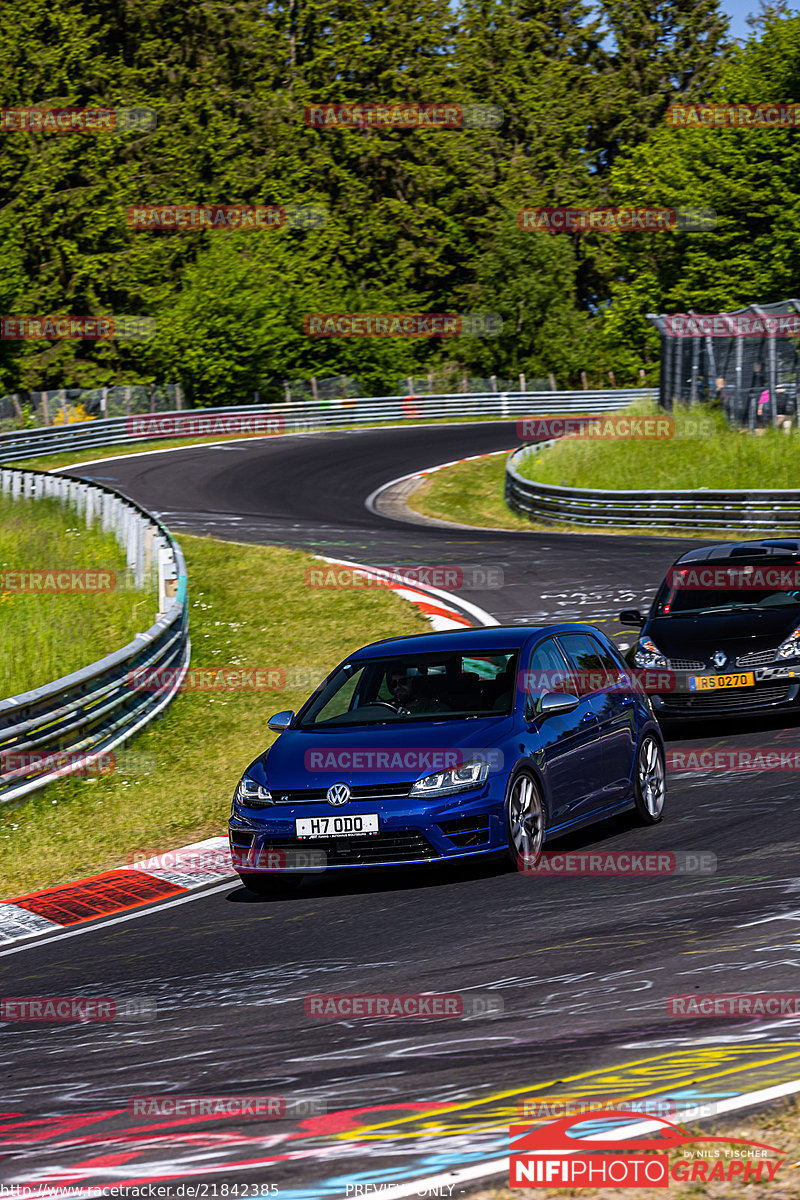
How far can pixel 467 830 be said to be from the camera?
8.97 m

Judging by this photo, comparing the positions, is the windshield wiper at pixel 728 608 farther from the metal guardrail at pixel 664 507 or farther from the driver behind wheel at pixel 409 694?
the metal guardrail at pixel 664 507

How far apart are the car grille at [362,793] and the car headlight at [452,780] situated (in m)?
0.07

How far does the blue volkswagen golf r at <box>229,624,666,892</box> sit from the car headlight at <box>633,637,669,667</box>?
3.11 meters

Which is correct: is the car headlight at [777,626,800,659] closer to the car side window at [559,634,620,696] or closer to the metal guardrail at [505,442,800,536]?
the car side window at [559,634,620,696]

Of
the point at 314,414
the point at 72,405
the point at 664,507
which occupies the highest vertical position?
the point at 72,405

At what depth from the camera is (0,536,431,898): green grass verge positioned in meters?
11.9

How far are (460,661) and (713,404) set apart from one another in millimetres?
27489

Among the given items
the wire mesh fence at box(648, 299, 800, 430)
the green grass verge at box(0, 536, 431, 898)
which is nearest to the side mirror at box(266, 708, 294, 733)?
the green grass verge at box(0, 536, 431, 898)

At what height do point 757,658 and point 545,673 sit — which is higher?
point 545,673

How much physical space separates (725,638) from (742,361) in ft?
72.2

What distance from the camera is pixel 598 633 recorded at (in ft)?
37.2

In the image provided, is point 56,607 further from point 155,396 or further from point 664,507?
point 155,396

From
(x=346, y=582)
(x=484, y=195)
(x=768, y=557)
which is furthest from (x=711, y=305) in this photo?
(x=768, y=557)

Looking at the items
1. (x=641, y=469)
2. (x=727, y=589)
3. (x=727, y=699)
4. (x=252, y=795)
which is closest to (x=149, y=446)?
(x=641, y=469)
